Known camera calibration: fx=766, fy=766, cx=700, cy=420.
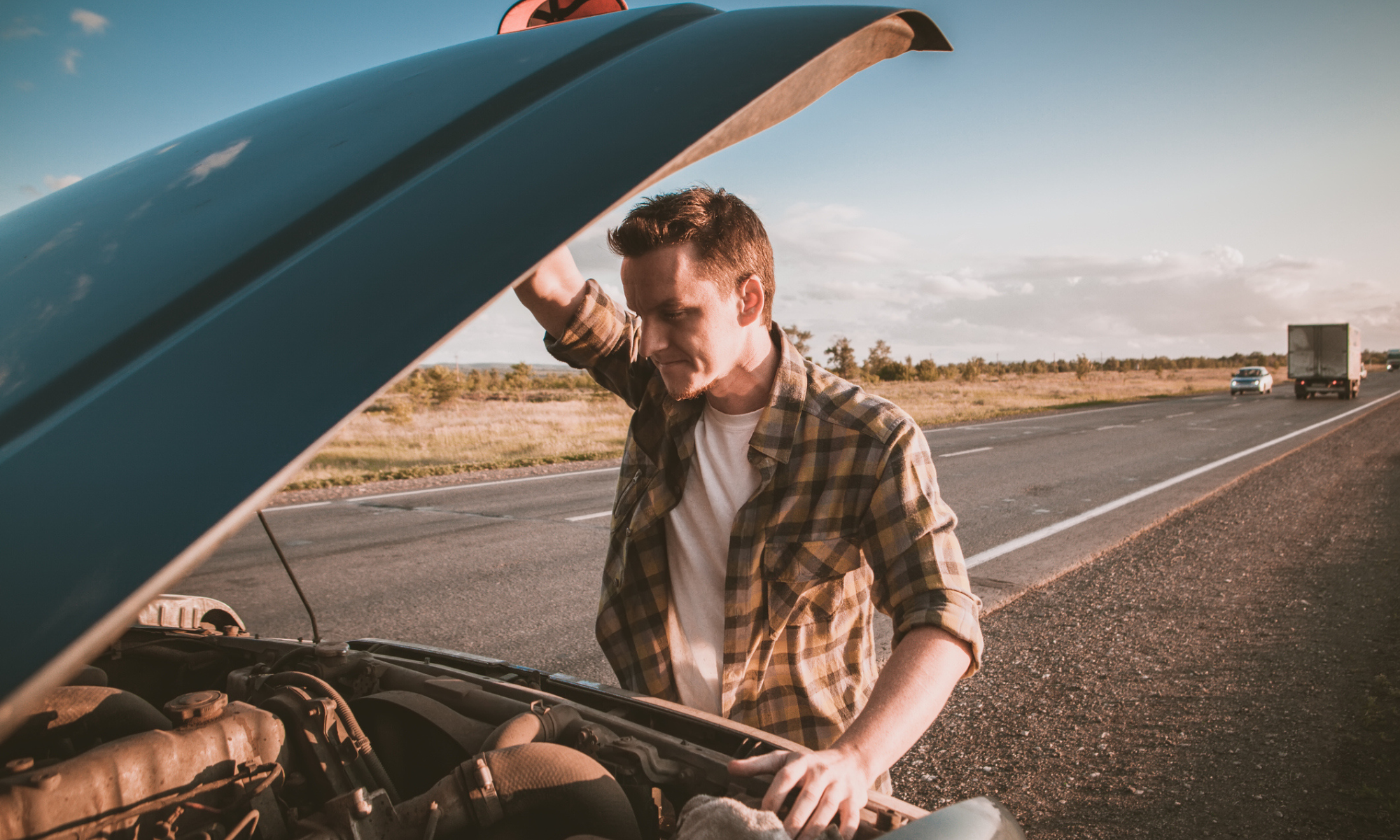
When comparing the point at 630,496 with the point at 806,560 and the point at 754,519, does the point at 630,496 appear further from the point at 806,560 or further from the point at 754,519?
the point at 806,560

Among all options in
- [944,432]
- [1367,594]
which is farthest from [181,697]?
[944,432]

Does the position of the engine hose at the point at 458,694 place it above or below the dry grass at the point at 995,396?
below

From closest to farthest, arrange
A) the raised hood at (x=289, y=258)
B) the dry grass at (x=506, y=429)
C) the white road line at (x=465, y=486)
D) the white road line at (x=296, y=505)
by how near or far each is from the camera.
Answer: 1. the raised hood at (x=289, y=258)
2. the white road line at (x=296, y=505)
3. the white road line at (x=465, y=486)
4. the dry grass at (x=506, y=429)

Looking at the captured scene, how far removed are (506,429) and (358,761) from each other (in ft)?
71.1

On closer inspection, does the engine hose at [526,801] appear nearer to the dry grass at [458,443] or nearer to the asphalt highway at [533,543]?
the asphalt highway at [533,543]

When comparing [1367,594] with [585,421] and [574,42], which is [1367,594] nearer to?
[574,42]

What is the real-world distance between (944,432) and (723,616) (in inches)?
742

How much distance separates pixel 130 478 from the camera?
2.09ft

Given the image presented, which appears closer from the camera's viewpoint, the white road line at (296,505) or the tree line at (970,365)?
the white road line at (296,505)

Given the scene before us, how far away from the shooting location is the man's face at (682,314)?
1859mm

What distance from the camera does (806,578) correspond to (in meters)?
1.86

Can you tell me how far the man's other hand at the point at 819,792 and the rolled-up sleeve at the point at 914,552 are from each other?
0.38 metres

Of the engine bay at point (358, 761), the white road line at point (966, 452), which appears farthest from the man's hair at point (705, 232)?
the white road line at point (966, 452)

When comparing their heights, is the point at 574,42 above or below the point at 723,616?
above
